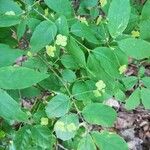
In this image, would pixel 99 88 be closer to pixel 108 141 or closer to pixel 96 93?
pixel 96 93

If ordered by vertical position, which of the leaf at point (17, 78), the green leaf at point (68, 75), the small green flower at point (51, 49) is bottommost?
the green leaf at point (68, 75)

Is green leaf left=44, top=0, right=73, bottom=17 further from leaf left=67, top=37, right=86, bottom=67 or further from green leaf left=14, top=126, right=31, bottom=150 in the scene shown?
green leaf left=14, top=126, right=31, bottom=150

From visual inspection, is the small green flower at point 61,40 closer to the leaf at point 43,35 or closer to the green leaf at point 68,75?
the leaf at point 43,35

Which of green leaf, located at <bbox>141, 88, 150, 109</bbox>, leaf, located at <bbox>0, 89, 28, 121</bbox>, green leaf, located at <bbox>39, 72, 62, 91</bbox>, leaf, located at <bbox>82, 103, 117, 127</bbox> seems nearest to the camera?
leaf, located at <bbox>0, 89, 28, 121</bbox>

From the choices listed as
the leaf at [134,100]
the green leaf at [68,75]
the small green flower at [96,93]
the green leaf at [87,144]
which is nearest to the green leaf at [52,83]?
the green leaf at [68,75]

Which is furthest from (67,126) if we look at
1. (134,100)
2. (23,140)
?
(134,100)

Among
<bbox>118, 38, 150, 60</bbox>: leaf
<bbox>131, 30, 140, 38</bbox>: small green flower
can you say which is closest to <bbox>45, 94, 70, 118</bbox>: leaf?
<bbox>118, 38, 150, 60</bbox>: leaf
